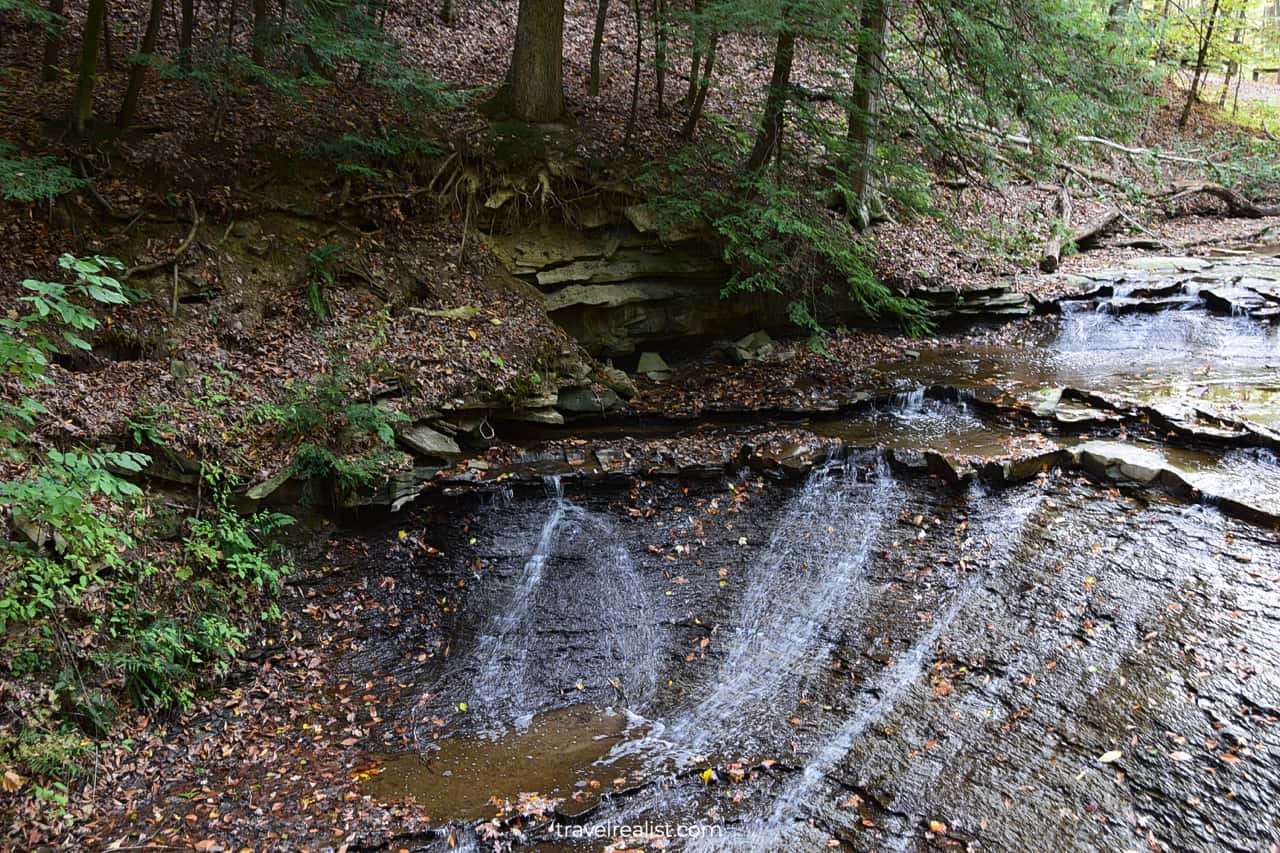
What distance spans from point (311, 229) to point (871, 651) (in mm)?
8212

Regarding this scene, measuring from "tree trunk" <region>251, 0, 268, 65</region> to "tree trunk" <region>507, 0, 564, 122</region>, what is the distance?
3289 millimetres

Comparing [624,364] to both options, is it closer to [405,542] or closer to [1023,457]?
[405,542]

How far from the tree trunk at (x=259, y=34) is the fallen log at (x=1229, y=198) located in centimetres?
2043

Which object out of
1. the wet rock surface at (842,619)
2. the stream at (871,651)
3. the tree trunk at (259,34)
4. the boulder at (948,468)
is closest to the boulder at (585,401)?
the wet rock surface at (842,619)

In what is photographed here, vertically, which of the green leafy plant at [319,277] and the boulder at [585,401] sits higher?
the green leafy plant at [319,277]

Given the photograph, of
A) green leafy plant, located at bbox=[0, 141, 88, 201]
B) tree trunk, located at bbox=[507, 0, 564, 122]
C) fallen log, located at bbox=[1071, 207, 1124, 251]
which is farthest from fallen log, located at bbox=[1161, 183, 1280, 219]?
green leafy plant, located at bbox=[0, 141, 88, 201]

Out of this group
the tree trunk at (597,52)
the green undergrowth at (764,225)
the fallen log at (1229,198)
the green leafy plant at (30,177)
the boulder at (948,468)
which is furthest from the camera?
the fallen log at (1229,198)

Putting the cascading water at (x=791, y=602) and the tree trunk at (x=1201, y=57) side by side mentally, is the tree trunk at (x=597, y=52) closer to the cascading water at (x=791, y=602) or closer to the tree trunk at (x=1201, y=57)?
the cascading water at (x=791, y=602)

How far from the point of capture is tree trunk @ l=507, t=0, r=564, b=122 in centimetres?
1098

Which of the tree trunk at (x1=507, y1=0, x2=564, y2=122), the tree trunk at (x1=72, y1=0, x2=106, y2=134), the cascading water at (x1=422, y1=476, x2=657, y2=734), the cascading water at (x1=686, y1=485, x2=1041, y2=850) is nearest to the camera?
the cascading water at (x1=686, y1=485, x2=1041, y2=850)

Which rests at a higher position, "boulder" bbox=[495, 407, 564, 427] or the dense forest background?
the dense forest background

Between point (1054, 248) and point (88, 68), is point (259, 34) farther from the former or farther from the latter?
point (1054, 248)

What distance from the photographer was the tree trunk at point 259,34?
912cm

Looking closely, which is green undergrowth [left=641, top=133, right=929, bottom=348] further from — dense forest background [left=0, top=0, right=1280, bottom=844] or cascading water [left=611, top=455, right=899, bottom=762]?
cascading water [left=611, top=455, right=899, bottom=762]
